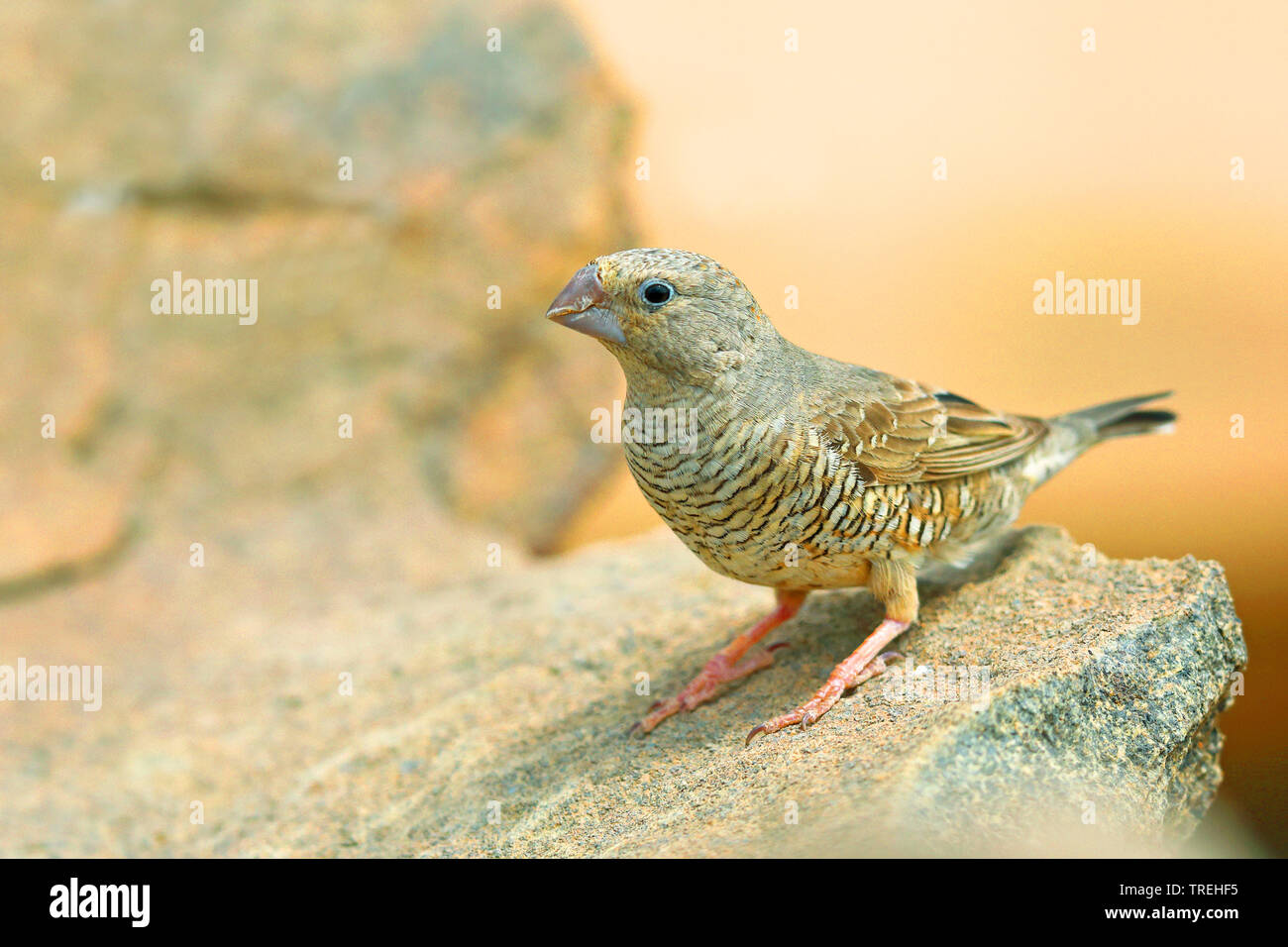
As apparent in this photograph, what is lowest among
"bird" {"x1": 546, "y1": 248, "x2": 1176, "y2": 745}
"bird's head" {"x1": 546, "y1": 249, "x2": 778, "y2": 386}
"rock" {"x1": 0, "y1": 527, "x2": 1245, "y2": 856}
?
"rock" {"x1": 0, "y1": 527, "x2": 1245, "y2": 856}

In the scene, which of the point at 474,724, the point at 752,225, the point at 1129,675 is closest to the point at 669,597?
the point at 474,724

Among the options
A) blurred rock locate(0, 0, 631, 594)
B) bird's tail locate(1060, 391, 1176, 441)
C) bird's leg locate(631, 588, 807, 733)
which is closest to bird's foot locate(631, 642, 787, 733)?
bird's leg locate(631, 588, 807, 733)

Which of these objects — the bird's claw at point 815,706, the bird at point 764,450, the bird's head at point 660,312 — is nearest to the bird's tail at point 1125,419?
the bird at point 764,450

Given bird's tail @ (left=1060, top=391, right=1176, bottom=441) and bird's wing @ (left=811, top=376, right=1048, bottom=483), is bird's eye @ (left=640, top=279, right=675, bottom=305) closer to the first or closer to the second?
bird's wing @ (left=811, top=376, right=1048, bottom=483)

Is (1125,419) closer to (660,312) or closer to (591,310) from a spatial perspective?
(660,312)

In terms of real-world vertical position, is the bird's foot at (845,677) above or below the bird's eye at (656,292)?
below

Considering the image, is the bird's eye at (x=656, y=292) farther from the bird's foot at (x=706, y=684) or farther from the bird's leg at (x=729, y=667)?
the bird's foot at (x=706, y=684)

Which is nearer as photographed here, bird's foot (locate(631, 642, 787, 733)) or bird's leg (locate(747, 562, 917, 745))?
bird's leg (locate(747, 562, 917, 745))
